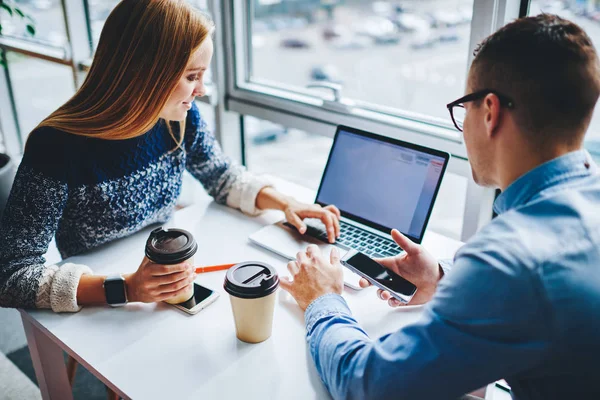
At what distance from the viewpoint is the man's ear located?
79 centimetres

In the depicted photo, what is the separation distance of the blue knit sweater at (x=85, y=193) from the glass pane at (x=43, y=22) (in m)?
1.74

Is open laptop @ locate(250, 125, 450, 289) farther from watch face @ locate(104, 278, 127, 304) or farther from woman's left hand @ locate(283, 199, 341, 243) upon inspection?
watch face @ locate(104, 278, 127, 304)

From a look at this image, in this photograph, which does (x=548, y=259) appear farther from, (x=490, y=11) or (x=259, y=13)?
(x=259, y=13)

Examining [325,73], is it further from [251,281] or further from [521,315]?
[521,315]

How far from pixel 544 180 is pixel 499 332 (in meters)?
0.25

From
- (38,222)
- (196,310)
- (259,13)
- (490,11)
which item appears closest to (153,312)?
(196,310)

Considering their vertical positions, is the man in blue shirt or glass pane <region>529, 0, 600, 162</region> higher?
glass pane <region>529, 0, 600, 162</region>

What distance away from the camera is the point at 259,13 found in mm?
2104

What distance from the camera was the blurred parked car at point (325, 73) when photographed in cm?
200

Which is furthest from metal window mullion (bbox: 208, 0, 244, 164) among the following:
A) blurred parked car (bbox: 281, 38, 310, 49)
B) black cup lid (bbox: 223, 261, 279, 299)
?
black cup lid (bbox: 223, 261, 279, 299)

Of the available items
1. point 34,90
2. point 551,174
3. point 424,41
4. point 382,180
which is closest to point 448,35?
point 424,41

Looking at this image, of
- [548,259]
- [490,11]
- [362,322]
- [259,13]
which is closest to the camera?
[548,259]

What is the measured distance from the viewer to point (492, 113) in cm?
80

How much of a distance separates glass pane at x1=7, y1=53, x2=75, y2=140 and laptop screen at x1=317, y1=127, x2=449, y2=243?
8.45 feet
